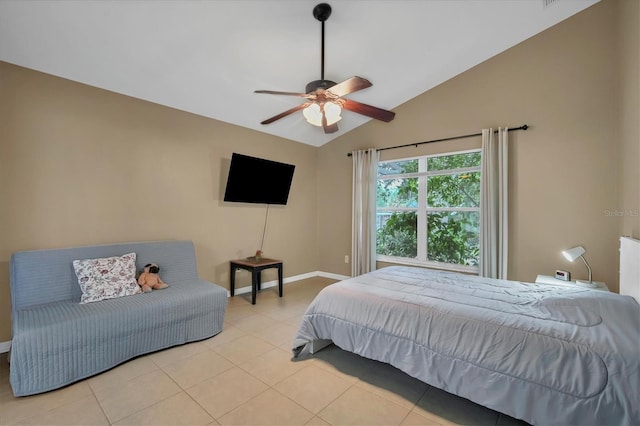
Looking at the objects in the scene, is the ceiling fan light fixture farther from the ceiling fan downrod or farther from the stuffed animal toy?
the stuffed animal toy

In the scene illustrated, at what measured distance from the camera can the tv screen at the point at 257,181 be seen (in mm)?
3805

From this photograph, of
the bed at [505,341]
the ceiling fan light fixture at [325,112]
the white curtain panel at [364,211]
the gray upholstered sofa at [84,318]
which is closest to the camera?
the bed at [505,341]

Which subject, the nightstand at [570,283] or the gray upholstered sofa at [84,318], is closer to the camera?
the gray upholstered sofa at [84,318]

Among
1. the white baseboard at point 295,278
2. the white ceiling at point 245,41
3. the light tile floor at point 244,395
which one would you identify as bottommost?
the light tile floor at point 244,395

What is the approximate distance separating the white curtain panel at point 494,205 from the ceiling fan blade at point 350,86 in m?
2.11

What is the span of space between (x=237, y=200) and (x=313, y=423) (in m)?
2.93

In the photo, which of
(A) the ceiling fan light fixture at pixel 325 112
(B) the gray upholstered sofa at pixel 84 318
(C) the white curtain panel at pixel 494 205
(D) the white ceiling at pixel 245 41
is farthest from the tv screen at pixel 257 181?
(C) the white curtain panel at pixel 494 205

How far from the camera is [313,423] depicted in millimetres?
1667

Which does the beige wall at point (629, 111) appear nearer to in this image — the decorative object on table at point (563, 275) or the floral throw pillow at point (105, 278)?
the decorative object on table at point (563, 275)

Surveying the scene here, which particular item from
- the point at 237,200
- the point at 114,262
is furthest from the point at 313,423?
the point at 237,200

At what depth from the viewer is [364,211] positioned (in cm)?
461

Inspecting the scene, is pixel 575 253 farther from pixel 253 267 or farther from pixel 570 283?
pixel 253 267

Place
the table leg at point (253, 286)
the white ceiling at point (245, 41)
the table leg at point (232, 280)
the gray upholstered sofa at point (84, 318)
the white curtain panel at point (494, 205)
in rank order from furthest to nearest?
the table leg at point (232, 280) < the table leg at point (253, 286) < the white curtain panel at point (494, 205) < the white ceiling at point (245, 41) < the gray upholstered sofa at point (84, 318)

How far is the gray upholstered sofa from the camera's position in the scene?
190 centimetres
